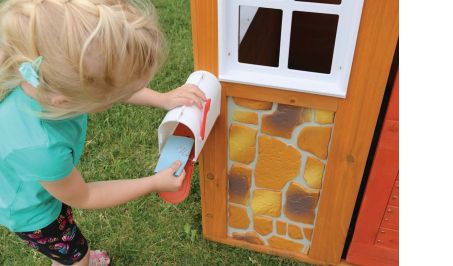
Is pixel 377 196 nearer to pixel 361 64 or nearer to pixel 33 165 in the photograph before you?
pixel 361 64

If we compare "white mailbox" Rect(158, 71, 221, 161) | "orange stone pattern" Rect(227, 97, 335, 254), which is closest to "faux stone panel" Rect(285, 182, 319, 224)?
"orange stone pattern" Rect(227, 97, 335, 254)

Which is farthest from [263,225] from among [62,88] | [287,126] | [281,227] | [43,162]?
[62,88]

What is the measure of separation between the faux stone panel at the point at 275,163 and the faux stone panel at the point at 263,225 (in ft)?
0.63

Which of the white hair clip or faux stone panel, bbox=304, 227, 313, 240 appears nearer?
the white hair clip

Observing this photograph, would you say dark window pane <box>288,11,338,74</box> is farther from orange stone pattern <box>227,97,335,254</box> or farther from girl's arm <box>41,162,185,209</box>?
girl's arm <box>41,162,185,209</box>

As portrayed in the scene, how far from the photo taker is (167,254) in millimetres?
1921

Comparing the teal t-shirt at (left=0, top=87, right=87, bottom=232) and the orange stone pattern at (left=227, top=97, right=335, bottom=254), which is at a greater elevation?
the teal t-shirt at (left=0, top=87, right=87, bottom=232)

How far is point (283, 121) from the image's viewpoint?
1435mm

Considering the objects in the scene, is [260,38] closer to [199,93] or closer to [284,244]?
[199,93]

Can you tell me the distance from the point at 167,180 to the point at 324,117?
0.51 metres

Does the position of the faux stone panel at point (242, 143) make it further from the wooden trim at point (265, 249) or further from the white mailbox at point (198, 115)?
the wooden trim at point (265, 249)

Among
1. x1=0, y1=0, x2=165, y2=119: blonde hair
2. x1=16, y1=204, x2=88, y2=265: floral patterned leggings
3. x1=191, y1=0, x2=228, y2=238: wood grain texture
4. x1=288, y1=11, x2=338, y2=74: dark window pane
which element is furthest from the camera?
x1=288, y1=11, x2=338, y2=74: dark window pane

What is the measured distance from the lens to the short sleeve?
1.09m

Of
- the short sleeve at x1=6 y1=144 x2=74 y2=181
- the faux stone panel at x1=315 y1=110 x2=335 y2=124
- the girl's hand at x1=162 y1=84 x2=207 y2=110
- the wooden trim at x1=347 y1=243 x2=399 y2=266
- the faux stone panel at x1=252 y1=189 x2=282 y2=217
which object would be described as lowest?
the wooden trim at x1=347 y1=243 x2=399 y2=266
